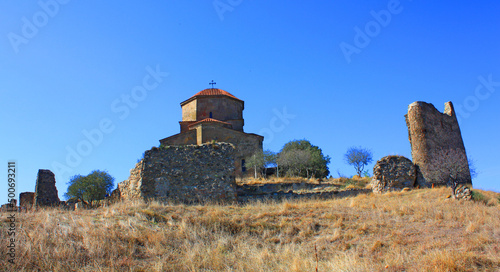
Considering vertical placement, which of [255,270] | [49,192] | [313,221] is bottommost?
[255,270]

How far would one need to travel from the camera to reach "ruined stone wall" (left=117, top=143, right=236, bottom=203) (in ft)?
48.8

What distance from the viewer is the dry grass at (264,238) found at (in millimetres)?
7840

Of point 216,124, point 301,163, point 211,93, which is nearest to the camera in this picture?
point 301,163

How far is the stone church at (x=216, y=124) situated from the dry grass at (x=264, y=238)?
54.4 ft

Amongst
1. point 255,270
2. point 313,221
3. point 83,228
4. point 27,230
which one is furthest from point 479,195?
point 27,230

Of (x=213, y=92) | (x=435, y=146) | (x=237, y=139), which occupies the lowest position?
(x=435, y=146)

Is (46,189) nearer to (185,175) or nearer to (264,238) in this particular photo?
(185,175)

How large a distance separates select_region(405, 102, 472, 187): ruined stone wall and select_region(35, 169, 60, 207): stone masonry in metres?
14.4

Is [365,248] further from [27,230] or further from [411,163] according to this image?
[411,163]

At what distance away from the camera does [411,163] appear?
1720 cm

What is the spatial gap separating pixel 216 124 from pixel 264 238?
20425 millimetres

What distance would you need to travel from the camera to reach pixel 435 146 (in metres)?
17.9

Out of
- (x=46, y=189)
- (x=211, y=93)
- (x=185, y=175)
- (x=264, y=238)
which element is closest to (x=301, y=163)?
(x=211, y=93)

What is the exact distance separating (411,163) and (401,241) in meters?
8.86
